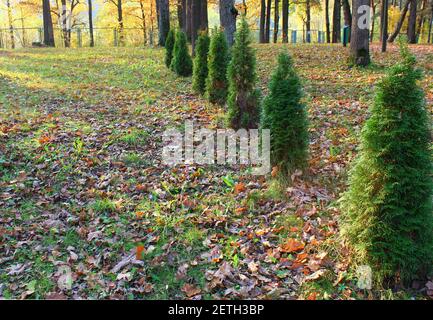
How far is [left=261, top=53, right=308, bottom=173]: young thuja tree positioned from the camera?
4906 millimetres

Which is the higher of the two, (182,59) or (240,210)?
(182,59)

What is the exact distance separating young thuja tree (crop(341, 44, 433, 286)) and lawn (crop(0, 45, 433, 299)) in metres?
0.29

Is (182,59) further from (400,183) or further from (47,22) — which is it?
(47,22)

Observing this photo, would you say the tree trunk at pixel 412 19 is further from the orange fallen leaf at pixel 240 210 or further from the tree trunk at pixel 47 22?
the tree trunk at pixel 47 22

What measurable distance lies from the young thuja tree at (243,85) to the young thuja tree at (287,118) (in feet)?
5.24

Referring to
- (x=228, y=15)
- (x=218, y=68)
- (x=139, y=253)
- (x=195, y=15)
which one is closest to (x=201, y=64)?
(x=218, y=68)

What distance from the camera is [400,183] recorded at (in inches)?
123

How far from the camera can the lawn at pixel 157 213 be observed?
3.48m

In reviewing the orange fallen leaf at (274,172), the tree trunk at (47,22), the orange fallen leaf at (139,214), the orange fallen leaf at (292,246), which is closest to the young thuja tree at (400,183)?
the orange fallen leaf at (292,246)

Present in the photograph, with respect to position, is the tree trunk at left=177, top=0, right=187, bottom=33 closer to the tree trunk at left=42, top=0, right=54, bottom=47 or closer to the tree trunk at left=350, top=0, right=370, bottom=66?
the tree trunk at left=42, top=0, right=54, bottom=47

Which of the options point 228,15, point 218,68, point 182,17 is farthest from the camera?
point 182,17

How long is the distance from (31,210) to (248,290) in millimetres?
2883

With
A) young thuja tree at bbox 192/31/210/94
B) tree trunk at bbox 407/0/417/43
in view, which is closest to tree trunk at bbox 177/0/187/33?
young thuja tree at bbox 192/31/210/94

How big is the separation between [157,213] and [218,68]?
4309 mm
